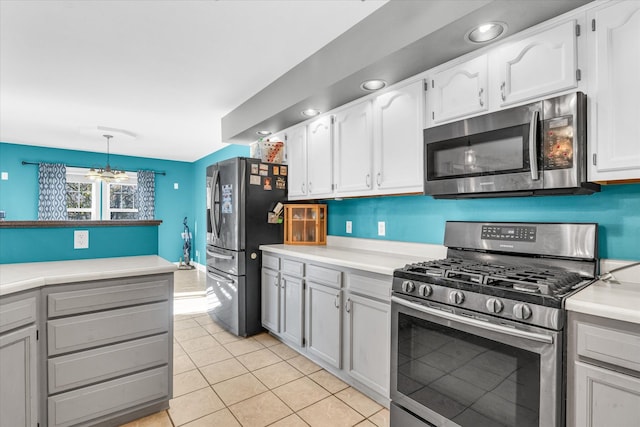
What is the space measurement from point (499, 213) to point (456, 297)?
32.3 inches

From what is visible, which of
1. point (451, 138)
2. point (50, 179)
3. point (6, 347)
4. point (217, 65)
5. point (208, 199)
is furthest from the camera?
point (50, 179)

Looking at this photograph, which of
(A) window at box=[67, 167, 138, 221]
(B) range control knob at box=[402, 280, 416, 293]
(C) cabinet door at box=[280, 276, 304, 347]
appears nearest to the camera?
(B) range control knob at box=[402, 280, 416, 293]

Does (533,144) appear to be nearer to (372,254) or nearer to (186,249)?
(372,254)

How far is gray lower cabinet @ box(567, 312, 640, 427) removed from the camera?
3.57ft

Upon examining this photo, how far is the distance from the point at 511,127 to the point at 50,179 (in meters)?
7.30

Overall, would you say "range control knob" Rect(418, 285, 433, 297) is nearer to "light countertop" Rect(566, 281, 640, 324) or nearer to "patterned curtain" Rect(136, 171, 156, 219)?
"light countertop" Rect(566, 281, 640, 324)

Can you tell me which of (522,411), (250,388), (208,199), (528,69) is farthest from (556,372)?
(208,199)

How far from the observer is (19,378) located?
1486 mm

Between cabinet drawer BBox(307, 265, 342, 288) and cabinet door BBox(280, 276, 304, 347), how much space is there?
0.57ft

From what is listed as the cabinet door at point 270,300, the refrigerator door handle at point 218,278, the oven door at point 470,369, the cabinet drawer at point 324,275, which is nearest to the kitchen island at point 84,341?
the cabinet drawer at point 324,275

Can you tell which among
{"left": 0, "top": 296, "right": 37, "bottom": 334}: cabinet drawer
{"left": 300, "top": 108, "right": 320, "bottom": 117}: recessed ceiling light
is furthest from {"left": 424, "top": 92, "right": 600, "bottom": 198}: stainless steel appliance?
{"left": 0, "top": 296, "right": 37, "bottom": 334}: cabinet drawer

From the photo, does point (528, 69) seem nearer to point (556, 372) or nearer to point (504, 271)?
A: point (504, 271)

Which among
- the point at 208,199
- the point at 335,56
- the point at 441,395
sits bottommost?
the point at 441,395

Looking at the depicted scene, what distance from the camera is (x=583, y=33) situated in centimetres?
145
